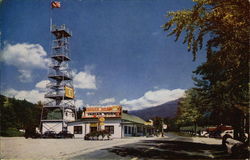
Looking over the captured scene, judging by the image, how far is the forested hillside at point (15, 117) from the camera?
132 feet

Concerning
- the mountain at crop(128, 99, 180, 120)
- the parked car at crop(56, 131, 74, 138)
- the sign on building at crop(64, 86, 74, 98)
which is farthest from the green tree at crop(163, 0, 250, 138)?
the mountain at crop(128, 99, 180, 120)

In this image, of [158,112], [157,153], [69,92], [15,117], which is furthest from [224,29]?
[158,112]

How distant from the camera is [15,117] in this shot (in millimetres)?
44250

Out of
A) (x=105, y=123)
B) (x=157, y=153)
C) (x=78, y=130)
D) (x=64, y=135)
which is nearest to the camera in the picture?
(x=157, y=153)

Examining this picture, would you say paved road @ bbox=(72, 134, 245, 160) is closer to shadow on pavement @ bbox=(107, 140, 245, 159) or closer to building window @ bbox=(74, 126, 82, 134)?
shadow on pavement @ bbox=(107, 140, 245, 159)

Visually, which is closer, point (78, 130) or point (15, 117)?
point (78, 130)

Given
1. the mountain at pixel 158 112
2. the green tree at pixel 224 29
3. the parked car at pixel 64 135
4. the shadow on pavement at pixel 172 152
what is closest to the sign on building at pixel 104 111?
the parked car at pixel 64 135

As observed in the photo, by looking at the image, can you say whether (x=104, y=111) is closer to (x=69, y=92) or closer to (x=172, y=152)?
(x=69, y=92)

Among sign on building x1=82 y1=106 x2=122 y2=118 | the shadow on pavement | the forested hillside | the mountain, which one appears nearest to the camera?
the shadow on pavement

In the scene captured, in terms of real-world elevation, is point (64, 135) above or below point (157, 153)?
below

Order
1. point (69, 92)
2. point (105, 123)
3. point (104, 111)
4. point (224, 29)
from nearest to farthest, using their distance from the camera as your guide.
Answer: point (224, 29)
point (105, 123)
point (104, 111)
point (69, 92)

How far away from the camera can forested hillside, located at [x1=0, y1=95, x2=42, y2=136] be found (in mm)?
40219

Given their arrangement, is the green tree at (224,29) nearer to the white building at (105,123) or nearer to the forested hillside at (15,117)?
the white building at (105,123)

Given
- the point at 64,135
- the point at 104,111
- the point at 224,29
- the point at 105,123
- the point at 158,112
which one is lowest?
the point at 64,135
